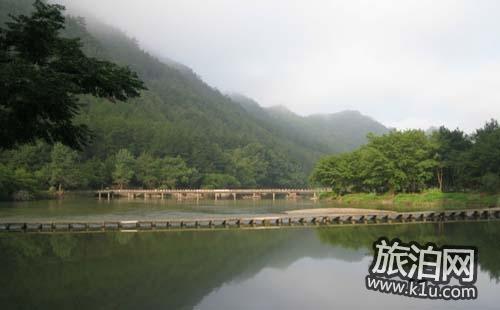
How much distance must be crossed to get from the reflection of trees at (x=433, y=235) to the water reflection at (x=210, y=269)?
0.07 metres

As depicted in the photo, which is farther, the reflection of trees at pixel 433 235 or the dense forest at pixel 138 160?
the dense forest at pixel 138 160

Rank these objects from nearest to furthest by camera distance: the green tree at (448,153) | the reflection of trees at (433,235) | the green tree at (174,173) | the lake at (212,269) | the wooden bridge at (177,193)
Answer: the lake at (212,269) → the reflection of trees at (433,235) → the green tree at (448,153) → the wooden bridge at (177,193) → the green tree at (174,173)

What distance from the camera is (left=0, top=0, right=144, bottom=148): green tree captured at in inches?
398

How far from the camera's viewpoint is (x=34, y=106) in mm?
10367

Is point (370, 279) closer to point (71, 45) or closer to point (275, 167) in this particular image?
point (71, 45)

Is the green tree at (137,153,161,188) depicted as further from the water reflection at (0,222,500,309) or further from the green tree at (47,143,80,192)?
the water reflection at (0,222,500,309)

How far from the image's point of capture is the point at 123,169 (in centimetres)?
9775

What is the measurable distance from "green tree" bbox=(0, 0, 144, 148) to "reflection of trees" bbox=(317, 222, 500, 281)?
18.5 meters

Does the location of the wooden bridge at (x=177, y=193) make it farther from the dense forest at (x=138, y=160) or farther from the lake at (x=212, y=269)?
the lake at (x=212, y=269)

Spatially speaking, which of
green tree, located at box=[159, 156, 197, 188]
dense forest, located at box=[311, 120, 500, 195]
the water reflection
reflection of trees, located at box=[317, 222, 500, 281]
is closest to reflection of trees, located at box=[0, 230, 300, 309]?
the water reflection

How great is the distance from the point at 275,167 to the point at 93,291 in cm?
12658

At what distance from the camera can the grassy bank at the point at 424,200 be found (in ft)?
180

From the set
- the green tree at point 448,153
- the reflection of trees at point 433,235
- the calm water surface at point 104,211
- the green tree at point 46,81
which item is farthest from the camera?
the green tree at point 448,153

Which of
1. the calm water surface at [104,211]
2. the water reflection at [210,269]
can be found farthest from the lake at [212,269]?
the calm water surface at [104,211]
